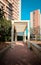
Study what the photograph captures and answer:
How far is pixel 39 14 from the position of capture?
291 feet

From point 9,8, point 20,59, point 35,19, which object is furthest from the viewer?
point 35,19

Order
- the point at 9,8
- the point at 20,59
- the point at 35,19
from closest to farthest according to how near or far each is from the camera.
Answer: the point at 20,59, the point at 9,8, the point at 35,19

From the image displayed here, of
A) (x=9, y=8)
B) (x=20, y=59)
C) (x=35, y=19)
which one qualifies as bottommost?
(x=20, y=59)

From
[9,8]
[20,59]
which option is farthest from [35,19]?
[20,59]

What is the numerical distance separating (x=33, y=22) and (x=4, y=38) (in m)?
62.7

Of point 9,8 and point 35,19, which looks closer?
point 9,8

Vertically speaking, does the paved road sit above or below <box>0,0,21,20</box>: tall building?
below

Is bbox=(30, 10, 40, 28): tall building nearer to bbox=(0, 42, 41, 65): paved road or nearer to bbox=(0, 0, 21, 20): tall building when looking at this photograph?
bbox=(0, 0, 21, 20): tall building

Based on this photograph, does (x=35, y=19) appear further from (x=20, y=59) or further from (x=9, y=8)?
(x=20, y=59)

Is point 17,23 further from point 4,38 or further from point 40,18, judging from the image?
point 40,18

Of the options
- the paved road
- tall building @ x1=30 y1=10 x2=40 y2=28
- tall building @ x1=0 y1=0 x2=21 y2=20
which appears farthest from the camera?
tall building @ x1=30 y1=10 x2=40 y2=28

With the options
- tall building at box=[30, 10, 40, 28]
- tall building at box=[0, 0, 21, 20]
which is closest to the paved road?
→ tall building at box=[0, 0, 21, 20]

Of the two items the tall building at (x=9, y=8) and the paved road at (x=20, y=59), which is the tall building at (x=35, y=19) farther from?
the paved road at (x=20, y=59)

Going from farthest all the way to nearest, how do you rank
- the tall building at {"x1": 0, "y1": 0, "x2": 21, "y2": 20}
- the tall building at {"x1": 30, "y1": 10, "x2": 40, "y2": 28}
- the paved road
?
the tall building at {"x1": 30, "y1": 10, "x2": 40, "y2": 28}
the tall building at {"x1": 0, "y1": 0, "x2": 21, "y2": 20}
the paved road
